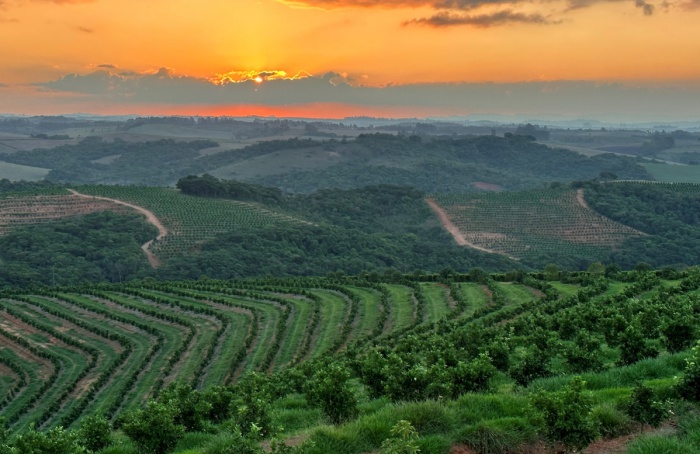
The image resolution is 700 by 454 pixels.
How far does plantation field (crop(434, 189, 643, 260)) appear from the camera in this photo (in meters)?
131

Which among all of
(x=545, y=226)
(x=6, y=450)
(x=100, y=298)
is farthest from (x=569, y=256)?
(x=6, y=450)

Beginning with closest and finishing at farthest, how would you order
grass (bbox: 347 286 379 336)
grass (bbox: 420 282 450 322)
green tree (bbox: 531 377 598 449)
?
green tree (bbox: 531 377 598 449) < grass (bbox: 347 286 379 336) < grass (bbox: 420 282 450 322)

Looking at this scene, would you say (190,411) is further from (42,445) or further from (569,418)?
(569,418)

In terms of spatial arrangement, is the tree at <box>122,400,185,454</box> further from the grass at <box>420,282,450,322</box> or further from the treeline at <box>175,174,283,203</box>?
the treeline at <box>175,174,283,203</box>

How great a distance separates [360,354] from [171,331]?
29.9 meters

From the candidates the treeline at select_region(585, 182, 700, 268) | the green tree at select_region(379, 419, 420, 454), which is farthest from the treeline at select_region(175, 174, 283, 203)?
the green tree at select_region(379, 419, 420, 454)

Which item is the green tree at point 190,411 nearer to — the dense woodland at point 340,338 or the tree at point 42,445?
the dense woodland at point 340,338

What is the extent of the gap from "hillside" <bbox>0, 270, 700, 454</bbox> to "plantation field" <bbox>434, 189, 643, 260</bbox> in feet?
201

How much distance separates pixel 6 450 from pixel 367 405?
854 cm

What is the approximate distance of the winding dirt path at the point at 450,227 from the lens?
133 meters

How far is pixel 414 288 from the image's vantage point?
71.6 metres

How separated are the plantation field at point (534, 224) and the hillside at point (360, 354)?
6136 centimetres

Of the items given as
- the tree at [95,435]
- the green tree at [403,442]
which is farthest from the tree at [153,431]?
the green tree at [403,442]

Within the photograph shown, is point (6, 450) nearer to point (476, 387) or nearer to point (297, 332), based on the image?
point (476, 387)
